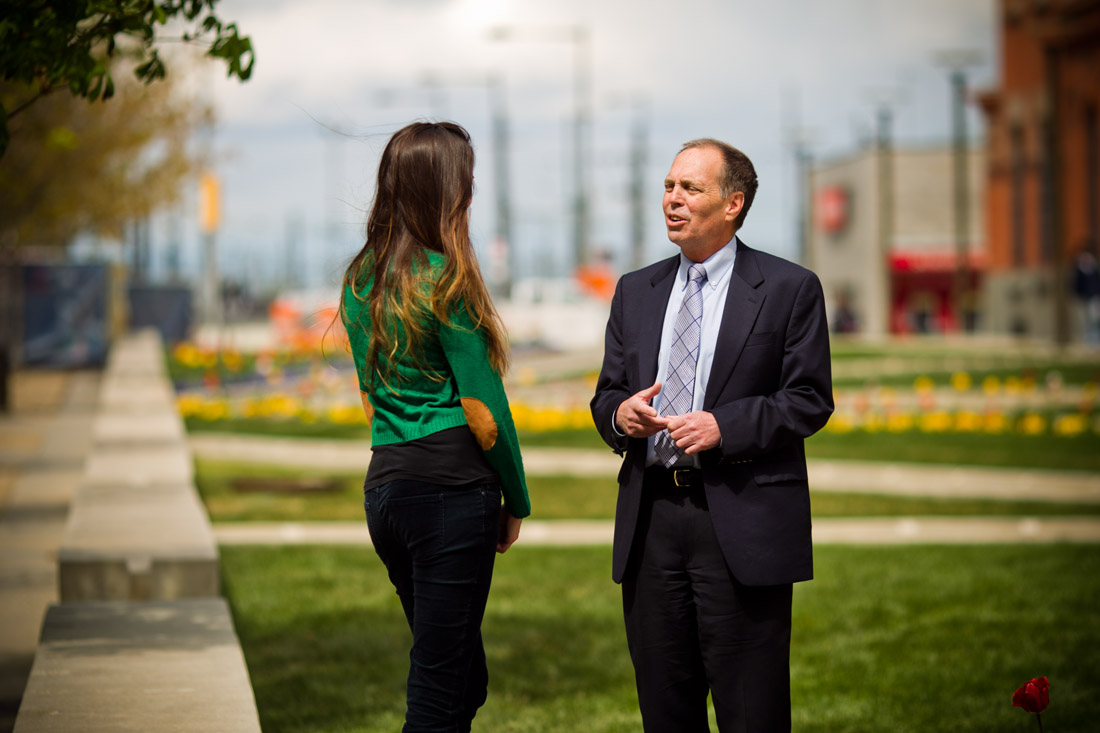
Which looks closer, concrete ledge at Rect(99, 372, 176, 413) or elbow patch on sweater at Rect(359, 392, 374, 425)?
elbow patch on sweater at Rect(359, 392, 374, 425)

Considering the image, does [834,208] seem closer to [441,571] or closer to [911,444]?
[911,444]

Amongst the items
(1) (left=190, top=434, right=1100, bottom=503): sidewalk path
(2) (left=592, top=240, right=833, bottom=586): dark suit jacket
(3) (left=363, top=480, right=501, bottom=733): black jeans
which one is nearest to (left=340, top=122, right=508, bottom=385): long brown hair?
A: (3) (left=363, top=480, right=501, bottom=733): black jeans

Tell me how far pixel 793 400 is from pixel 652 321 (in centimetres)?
50

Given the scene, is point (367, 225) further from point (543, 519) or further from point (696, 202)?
point (543, 519)

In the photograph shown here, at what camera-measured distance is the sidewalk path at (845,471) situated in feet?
40.0

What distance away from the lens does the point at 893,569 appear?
8617mm

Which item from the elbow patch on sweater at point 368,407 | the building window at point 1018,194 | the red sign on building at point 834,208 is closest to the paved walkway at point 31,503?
the elbow patch on sweater at point 368,407

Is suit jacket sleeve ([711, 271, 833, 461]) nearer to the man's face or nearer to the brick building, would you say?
the man's face

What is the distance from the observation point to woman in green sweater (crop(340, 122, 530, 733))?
3447mm

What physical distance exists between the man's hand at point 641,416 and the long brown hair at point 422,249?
381mm

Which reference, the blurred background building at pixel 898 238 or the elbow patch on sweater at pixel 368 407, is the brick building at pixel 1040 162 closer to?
the blurred background building at pixel 898 238

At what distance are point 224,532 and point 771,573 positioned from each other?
730 centimetres

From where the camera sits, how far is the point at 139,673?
4.80 metres

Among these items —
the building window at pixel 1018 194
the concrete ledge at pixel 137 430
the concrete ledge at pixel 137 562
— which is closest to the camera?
the concrete ledge at pixel 137 562
